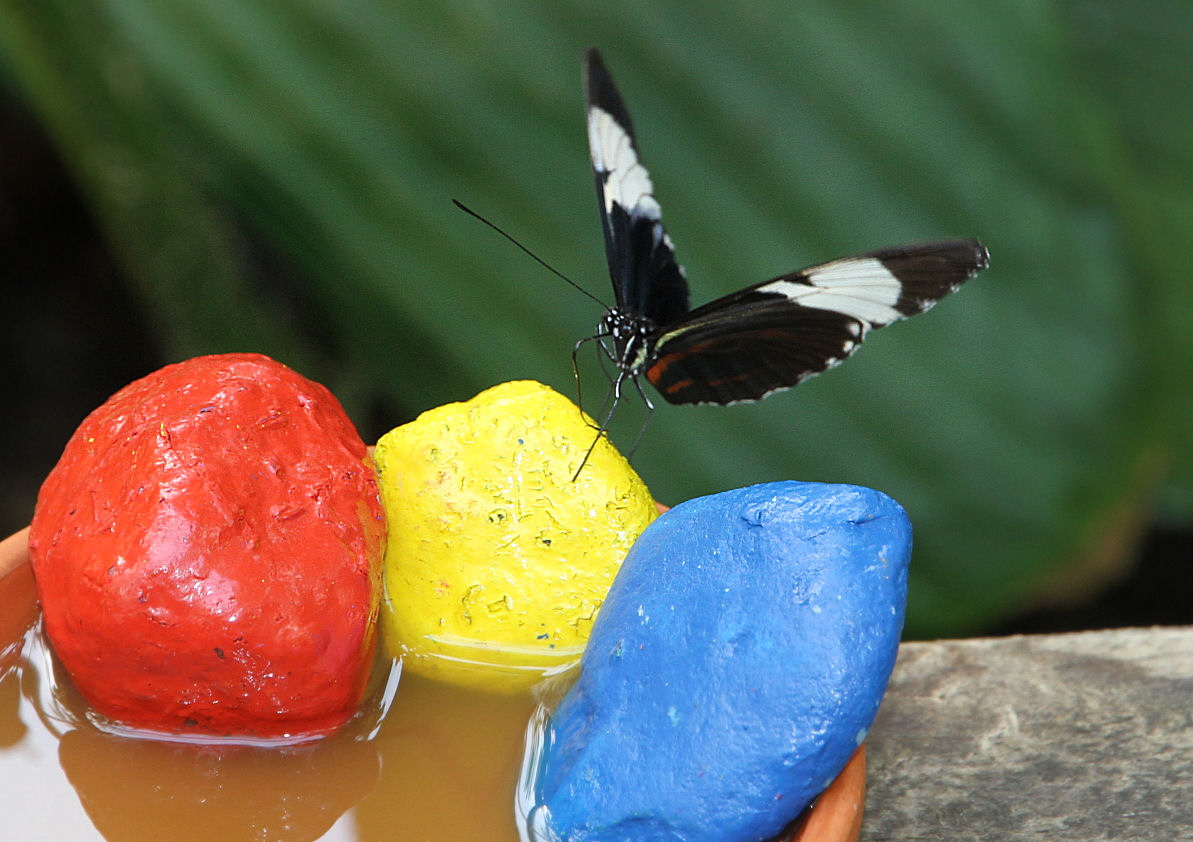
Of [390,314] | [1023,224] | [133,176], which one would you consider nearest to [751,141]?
[1023,224]

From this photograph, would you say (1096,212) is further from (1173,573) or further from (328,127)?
(328,127)

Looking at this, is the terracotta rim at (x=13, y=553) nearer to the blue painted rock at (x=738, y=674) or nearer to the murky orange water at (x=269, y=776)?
the murky orange water at (x=269, y=776)

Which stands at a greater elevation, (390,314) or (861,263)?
(861,263)

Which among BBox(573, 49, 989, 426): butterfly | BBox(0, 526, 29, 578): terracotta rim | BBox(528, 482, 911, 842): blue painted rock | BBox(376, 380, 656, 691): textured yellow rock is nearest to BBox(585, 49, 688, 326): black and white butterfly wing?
BBox(573, 49, 989, 426): butterfly

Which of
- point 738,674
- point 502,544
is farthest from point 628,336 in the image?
point 738,674

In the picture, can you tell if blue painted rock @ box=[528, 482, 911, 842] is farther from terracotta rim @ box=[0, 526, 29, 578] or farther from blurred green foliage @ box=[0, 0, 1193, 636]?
blurred green foliage @ box=[0, 0, 1193, 636]

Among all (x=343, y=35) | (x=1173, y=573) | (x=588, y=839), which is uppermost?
(x=343, y=35)

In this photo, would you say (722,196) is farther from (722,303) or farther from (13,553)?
(13,553)
